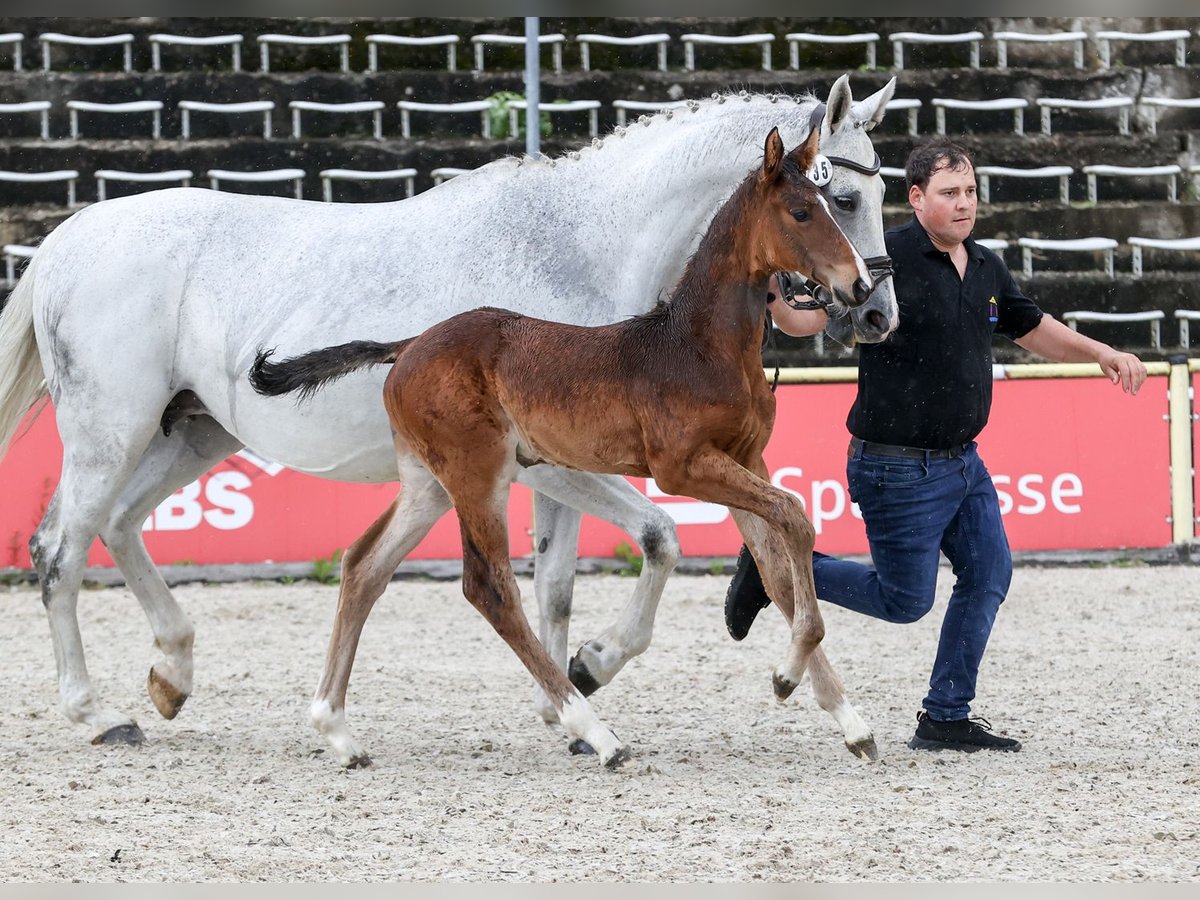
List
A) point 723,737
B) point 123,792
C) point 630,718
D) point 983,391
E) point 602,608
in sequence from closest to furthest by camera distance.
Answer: point 123,792 → point 983,391 → point 723,737 → point 630,718 → point 602,608

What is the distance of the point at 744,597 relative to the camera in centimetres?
511

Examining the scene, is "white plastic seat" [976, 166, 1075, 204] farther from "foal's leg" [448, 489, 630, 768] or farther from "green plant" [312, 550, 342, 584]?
"foal's leg" [448, 489, 630, 768]

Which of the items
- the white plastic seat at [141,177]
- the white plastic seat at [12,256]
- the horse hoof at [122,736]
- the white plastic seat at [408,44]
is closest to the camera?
the horse hoof at [122,736]

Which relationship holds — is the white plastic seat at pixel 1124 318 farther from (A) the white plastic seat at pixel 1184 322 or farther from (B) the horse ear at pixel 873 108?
(B) the horse ear at pixel 873 108

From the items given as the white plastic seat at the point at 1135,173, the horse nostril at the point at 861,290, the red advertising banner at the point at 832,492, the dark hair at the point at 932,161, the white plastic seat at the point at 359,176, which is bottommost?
the red advertising banner at the point at 832,492

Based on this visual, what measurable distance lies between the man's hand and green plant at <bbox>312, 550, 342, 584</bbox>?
529 cm

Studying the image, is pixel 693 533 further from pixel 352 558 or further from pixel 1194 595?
pixel 352 558

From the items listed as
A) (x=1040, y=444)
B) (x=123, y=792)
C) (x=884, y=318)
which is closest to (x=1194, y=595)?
(x=1040, y=444)

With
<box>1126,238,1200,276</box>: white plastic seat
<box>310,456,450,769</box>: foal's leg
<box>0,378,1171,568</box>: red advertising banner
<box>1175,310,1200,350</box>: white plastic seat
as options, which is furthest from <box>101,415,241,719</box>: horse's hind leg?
<box>1126,238,1200,276</box>: white plastic seat

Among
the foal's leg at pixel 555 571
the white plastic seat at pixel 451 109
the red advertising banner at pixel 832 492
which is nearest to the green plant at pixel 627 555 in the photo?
the red advertising banner at pixel 832 492

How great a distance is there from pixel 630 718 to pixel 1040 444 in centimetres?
428

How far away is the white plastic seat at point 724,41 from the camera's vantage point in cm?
1373

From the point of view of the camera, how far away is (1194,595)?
8.36 m

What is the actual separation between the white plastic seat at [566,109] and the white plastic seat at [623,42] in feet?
2.29
